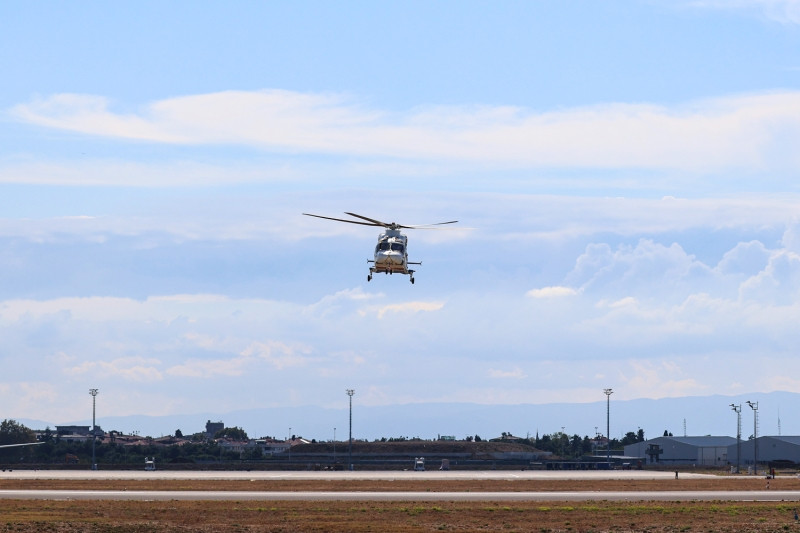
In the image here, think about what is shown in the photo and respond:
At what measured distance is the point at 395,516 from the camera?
74.6 metres

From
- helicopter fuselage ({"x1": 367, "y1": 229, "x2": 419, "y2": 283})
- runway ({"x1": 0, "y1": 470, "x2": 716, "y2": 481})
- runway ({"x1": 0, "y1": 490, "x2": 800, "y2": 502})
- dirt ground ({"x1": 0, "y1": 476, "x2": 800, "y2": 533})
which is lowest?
runway ({"x1": 0, "y1": 470, "x2": 716, "y2": 481})

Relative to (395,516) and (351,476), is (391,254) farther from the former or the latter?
(351,476)

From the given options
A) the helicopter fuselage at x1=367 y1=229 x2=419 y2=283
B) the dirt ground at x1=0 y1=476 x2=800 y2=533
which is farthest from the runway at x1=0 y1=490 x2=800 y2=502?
the helicopter fuselage at x1=367 y1=229 x2=419 y2=283

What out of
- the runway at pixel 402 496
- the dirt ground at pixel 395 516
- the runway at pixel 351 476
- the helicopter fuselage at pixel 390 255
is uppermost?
the helicopter fuselage at pixel 390 255

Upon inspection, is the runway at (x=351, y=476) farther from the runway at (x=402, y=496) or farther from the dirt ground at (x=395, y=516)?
the dirt ground at (x=395, y=516)

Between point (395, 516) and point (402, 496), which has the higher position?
point (395, 516)

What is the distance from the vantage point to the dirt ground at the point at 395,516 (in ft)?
221

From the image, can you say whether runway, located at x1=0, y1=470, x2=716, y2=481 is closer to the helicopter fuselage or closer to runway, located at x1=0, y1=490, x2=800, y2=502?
runway, located at x1=0, y1=490, x2=800, y2=502

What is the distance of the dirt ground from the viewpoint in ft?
221

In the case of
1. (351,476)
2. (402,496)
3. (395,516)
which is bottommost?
(351,476)

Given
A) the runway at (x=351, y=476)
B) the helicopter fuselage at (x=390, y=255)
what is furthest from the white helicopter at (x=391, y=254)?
the runway at (x=351, y=476)

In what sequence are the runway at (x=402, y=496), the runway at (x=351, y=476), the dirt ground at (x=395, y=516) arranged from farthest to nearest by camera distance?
the runway at (x=351, y=476) → the runway at (x=402, y=496) → the dirt ground at (x=395, y=516)

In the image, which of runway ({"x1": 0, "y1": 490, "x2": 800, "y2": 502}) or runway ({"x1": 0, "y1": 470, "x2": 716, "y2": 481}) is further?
runway ({"x1": 0, "y1": 470, "x2": 716, "y2": 481})

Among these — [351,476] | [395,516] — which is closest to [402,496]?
[395,516]
